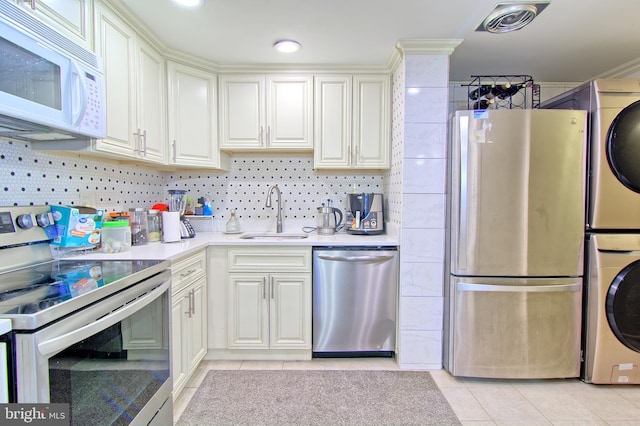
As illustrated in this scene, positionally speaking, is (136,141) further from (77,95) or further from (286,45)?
(286,45)

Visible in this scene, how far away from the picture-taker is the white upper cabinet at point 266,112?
2414 mm

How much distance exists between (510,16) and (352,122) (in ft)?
3.79

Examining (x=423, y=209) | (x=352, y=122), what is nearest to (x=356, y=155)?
(x=352, y=122)

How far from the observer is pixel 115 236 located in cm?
175

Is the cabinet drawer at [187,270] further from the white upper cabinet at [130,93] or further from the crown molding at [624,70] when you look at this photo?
the crown molding at [624,70]

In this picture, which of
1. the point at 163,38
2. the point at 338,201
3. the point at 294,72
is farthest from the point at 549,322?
the point at 163,38

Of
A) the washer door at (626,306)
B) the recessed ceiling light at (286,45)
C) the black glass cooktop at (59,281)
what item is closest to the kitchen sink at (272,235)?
the black glass cooktop at (59,281)

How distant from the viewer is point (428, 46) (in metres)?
2.03

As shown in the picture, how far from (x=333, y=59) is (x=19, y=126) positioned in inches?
73.9

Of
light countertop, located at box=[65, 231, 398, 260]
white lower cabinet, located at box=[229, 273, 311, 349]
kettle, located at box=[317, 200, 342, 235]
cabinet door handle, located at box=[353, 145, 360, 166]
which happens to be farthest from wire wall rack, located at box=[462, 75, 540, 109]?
white lower cabinet, located at box=[229, 273, 311, 349]

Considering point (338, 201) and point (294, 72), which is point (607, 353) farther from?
point (294, 72)

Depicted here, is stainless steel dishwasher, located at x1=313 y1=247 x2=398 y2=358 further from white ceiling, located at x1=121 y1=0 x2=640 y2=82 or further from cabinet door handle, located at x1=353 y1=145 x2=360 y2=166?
white ceiling, located at x1=121 y1=0 x2=640 y2=82

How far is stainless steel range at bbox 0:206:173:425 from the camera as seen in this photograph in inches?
32.4

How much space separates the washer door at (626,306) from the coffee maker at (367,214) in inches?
59.1
